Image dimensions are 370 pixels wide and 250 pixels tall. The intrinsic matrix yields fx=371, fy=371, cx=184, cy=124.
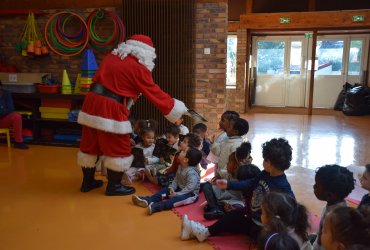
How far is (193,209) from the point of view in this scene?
10.6 ft

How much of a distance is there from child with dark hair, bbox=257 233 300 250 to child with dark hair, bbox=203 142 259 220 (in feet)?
4.39

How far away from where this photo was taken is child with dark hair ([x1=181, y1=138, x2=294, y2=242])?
241 cm

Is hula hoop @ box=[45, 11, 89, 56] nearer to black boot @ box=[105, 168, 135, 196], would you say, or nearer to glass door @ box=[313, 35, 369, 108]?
black boot @ box=[105, 168, 135, 196]

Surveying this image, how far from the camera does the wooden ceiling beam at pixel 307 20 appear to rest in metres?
8.82

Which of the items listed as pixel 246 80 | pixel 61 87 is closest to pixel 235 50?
pixel 246 80

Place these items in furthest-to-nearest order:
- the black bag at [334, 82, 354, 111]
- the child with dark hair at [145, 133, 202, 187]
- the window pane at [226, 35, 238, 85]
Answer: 1. the window pane at [226, 35, 238, 85]
2. the black bag at [334, 82, 354, 111]
3. the child with dark hair at [145, 133, 202, 187]

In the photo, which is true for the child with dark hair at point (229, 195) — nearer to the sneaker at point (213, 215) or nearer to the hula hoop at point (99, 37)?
the sneaker at point (213, 215)

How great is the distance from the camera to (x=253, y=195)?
2.53m

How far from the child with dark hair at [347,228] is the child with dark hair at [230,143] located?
5.85 feet

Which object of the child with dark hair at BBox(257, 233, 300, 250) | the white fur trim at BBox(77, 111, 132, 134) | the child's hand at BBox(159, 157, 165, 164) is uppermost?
the white fur trim at BBox(77, 111, 132, 134)

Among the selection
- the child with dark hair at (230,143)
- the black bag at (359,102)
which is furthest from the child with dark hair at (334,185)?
the black bag at (359,102)

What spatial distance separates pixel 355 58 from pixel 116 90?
8964mm

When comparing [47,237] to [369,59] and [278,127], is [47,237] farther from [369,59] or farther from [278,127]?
[369,59]

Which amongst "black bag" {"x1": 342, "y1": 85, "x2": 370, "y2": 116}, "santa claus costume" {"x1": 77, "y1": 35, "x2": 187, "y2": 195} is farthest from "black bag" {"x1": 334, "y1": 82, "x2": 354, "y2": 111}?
"santa claus costume" {"x1": 77, "y1": 35, "x2": 187, "y2": 195}
